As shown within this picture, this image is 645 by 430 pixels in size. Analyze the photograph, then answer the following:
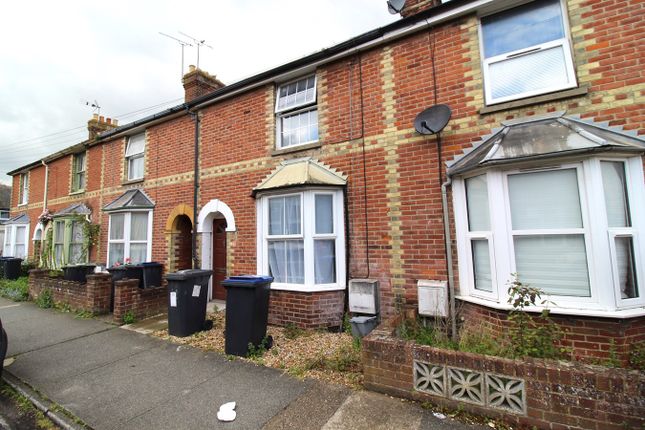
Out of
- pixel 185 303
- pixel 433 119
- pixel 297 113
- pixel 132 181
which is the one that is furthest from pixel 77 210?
pixel 433 119

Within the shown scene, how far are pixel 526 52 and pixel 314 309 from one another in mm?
5422

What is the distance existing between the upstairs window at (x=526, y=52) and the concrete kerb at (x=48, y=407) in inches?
264

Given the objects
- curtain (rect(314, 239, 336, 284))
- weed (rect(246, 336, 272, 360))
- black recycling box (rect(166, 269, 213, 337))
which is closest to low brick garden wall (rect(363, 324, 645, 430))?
weed (rect(246, 336, 272, 360))

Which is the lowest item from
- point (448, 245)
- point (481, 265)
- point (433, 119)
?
point (481, 265)

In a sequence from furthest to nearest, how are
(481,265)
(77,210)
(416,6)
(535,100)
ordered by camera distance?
1. (77,210)
2. (416,6)
3. (481,265)
4. (535,100)

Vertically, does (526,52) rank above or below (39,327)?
above

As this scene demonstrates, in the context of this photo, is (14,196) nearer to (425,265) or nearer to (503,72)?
(425,265)

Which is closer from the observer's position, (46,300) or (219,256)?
(219,256)

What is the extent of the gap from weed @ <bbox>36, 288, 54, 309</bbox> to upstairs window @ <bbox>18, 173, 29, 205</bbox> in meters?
10.2

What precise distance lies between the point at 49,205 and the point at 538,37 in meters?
17.9

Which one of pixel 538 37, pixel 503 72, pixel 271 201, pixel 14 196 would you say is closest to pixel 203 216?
pixel 271 201

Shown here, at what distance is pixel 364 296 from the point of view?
210 inches

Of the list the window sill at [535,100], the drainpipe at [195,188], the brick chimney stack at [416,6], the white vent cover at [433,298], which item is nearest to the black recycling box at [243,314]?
the white vent cover at [433,298]

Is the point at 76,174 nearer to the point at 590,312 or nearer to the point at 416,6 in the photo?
the point at 416,6
